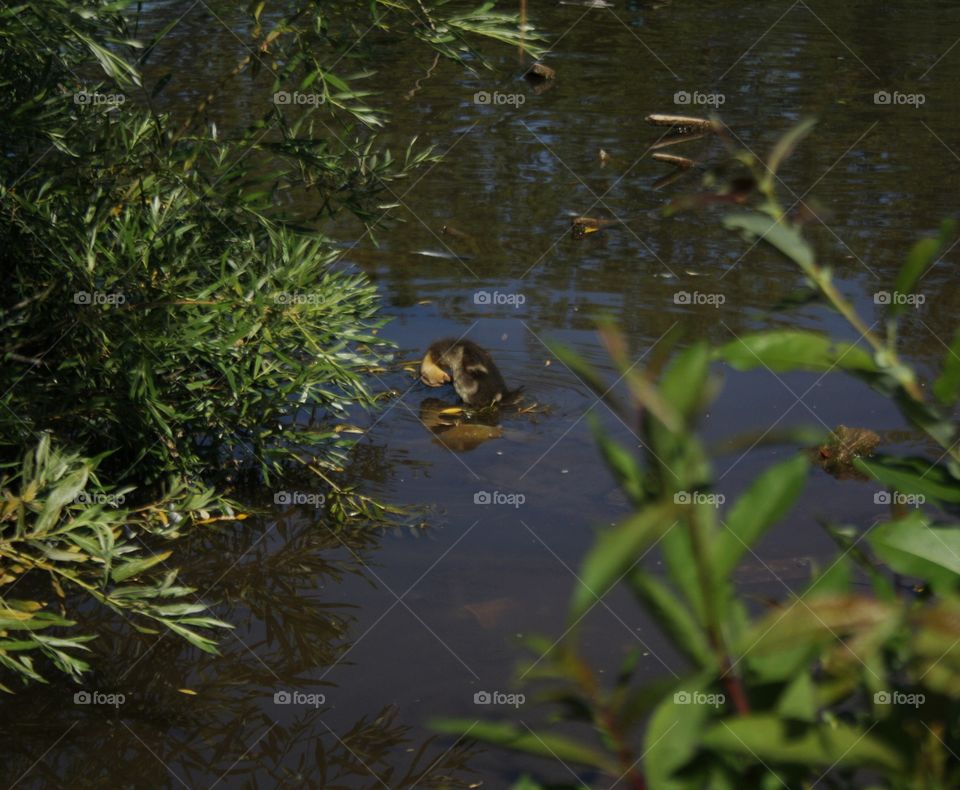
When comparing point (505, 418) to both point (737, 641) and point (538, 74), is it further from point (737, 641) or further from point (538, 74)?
point (538, 74)

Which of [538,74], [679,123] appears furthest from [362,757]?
[538,74]

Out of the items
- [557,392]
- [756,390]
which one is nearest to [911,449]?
[756,390]

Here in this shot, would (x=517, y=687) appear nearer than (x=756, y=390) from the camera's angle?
Yes

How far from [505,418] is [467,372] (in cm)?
30

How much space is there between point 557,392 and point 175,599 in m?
2.52

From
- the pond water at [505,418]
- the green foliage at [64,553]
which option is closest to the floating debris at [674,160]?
the pond water at [505,418]

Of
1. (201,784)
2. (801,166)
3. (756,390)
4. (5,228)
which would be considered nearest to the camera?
(201,784)

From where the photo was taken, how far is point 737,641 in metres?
0.67

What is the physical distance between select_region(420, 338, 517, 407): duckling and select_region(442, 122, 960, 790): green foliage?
5533 mm

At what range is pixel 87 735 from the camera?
411cm

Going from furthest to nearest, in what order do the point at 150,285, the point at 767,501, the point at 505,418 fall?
the point at 505,418
the point at 150,285
the point at 767,501

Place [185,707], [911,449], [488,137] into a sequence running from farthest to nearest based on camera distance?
[488,137] < [911,449] < [185,707]

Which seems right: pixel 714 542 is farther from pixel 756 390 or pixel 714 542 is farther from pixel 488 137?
pixel 488 137

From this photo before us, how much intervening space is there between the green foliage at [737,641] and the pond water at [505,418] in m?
0.06
